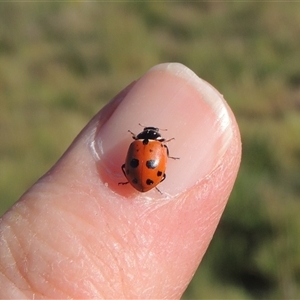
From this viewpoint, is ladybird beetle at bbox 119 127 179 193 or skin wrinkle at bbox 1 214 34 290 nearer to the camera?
skin wrinkle at bbox 1 214 34 290

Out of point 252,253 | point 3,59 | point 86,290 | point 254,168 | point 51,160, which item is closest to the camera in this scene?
point 86,290

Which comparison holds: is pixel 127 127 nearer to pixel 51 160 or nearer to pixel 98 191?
pixel 98 191

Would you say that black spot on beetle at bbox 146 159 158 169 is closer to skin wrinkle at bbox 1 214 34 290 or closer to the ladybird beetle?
the ladybird beetle

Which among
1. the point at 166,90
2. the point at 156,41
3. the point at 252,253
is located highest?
the point at 166,90

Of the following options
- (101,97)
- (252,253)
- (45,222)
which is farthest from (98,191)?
A: (101,97)

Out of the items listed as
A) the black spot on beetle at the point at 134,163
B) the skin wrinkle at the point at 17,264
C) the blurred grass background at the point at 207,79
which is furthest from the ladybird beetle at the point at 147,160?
the blurred grass background at the point at 207,79

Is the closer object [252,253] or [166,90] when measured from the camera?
[166,90]

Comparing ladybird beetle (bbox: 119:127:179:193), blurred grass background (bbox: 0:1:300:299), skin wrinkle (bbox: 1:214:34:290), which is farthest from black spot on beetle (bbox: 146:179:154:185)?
blurred grass background (bbox: 0:1:300:299)
